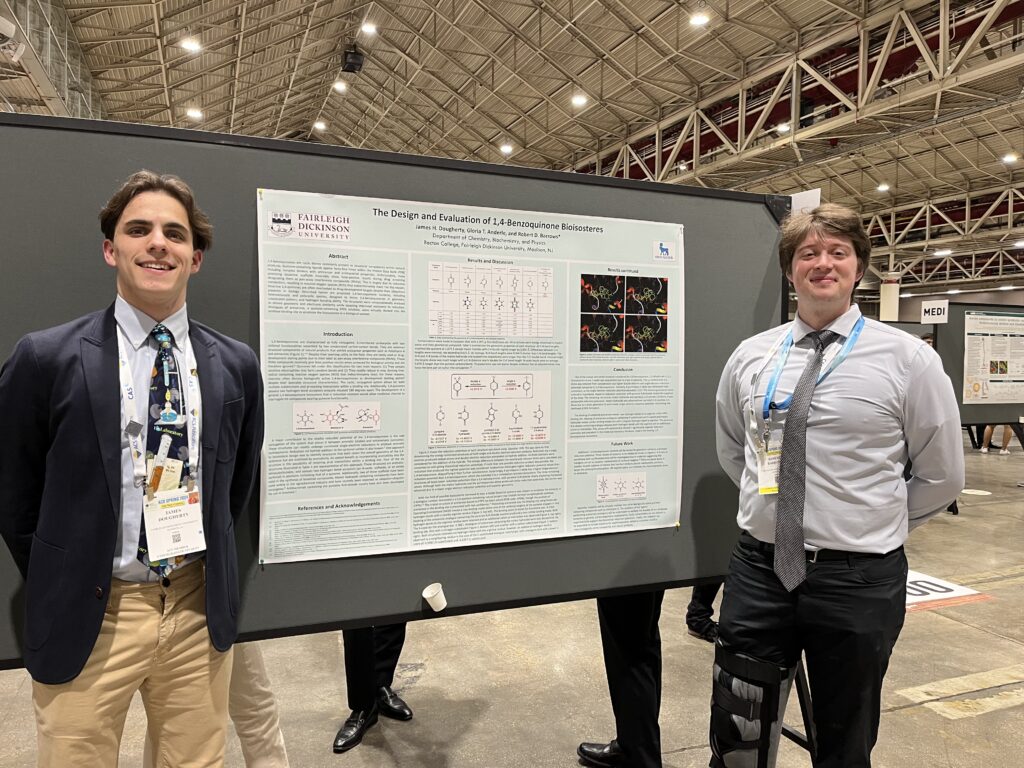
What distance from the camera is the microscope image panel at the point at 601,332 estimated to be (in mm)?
1689

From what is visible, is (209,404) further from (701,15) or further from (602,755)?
(701,15)

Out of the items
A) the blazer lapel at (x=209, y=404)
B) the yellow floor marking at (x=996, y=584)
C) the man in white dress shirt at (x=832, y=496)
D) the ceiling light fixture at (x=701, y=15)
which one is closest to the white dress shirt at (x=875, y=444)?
the man in white dress shirt at (x=832, y=496)

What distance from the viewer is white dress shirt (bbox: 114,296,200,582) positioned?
1.15 metres

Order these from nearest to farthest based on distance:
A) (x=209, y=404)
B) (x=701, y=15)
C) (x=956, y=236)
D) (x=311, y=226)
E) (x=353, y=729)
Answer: (x=209, y=404)
(x=311, y=226)
(x=353, y=729)
(x=701, y=15)
(x=956, y=236)

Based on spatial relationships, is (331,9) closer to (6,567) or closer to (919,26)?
(919,26)

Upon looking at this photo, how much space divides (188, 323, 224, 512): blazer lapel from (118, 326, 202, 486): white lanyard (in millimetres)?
12

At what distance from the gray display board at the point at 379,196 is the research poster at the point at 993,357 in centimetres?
588

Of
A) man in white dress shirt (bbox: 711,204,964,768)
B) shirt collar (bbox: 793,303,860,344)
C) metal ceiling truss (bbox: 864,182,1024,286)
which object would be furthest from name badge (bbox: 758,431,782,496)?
metal ceiling truss (bbox: 864,182,1024,286)

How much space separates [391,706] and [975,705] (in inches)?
91.6

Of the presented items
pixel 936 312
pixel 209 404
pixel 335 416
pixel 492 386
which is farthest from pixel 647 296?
pixel 936 312

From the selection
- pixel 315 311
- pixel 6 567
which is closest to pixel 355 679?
pixel 6 567

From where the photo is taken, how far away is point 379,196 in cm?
149

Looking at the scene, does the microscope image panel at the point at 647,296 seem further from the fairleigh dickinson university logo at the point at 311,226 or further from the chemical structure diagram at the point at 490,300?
the fairleigh dickinson university logo at the point at 311,226

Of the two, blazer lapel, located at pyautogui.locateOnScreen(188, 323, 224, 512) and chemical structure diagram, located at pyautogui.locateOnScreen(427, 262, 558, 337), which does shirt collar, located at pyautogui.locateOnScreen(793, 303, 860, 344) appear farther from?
blazer lapel, located at pyautogui.locateOnScreen(188, 323, 224, 512)
